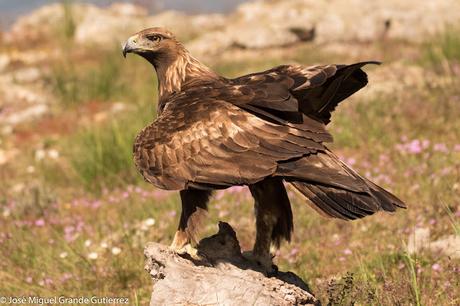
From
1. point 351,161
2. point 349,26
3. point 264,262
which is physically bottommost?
point 349,26

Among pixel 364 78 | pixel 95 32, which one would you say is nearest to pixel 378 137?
pixel 364 78

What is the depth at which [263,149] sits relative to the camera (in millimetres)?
4254

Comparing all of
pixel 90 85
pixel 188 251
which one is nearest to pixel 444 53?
pixel 90 85

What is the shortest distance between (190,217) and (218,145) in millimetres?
508

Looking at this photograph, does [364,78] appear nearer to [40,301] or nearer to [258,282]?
[258,282]

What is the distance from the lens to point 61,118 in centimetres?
1472

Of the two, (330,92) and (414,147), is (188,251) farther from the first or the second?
(414,147)

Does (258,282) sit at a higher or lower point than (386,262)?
higher

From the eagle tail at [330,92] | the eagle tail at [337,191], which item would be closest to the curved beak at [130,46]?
the eagle tail at [330,92]

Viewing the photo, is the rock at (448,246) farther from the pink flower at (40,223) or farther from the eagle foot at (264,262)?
the pink flower at (40,223)

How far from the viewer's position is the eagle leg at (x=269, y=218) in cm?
470

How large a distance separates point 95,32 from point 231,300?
61.0 ft

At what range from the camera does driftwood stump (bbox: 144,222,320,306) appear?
4.22 meters

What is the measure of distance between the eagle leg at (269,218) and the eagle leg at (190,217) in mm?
328
